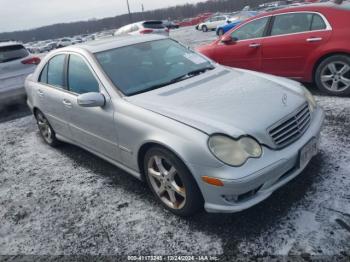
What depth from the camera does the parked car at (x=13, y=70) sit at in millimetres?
6879

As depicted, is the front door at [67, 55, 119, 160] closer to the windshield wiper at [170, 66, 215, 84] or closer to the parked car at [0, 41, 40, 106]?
the windshield wiper at [170, 66, 215, 84]

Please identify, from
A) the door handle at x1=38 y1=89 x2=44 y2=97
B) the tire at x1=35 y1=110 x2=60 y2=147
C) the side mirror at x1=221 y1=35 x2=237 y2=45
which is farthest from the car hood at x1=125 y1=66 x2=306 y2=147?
the side mirror at x1=221 y1=35 x2=237 y2=45

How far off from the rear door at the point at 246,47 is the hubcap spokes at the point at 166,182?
3784 mm

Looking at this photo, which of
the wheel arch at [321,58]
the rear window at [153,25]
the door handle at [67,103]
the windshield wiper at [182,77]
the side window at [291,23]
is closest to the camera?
the windshield wiper at [182,77]

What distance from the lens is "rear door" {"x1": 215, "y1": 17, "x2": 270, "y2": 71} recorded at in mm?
5945

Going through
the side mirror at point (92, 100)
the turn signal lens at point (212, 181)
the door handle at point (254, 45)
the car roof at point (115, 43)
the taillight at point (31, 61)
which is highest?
the car roof at point (115, 43)

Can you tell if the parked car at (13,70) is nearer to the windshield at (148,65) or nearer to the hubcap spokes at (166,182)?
the windshield at (148,65)

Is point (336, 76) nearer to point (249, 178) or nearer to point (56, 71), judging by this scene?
point (249, 178)

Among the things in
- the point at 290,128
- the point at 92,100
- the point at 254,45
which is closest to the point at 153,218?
the point at 92,100

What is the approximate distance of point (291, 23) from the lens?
5.56 metres

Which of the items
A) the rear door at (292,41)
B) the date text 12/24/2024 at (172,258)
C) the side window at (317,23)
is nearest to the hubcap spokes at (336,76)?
the rear door at (292,41)

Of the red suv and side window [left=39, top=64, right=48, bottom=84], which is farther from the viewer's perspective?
the red suv

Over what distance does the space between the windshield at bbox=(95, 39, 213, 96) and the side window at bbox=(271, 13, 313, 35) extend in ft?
7.75

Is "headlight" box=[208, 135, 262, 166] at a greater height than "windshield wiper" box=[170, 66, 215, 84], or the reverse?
"windshield wiper" box=[170, 66, 215, 84]
